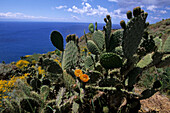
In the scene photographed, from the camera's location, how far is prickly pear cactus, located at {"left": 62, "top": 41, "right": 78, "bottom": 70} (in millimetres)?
1751

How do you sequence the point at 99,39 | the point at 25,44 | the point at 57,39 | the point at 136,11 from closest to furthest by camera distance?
the point at 136,11 → the point at 57,39 → the point at 99,39 → the point at 25,44

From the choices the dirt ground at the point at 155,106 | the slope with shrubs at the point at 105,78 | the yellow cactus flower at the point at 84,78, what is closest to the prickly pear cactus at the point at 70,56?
the slope with shrubs at the point at 105,78

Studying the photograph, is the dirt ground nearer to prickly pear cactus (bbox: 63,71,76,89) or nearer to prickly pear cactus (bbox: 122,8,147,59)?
prickly pear cactus (bbox: 122,8,147,59)

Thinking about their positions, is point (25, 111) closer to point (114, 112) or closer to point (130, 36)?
point (114, 112)

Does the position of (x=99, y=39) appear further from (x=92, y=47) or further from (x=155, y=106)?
(x=155, y=106)

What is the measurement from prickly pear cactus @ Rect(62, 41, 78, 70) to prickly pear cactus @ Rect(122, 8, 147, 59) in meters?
0.72

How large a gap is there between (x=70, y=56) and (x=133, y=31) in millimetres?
883

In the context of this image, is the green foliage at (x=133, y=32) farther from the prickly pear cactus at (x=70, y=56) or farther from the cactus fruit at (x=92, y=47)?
the prickly pear cactus at (x=70, y=56)

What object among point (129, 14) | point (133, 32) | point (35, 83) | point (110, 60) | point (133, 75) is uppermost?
point (129, 14)

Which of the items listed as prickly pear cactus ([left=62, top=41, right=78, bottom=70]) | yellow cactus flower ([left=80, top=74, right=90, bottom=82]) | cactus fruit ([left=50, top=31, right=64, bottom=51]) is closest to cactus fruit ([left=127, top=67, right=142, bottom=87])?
yellow cactus flower ([left=80, top=74, right=90, bottom=82])

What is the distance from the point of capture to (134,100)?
4.91ft

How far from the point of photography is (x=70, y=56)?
1.76m

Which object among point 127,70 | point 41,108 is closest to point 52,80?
point 41,108

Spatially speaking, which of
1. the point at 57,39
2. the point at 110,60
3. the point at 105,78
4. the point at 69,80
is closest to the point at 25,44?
the point at 57,39
